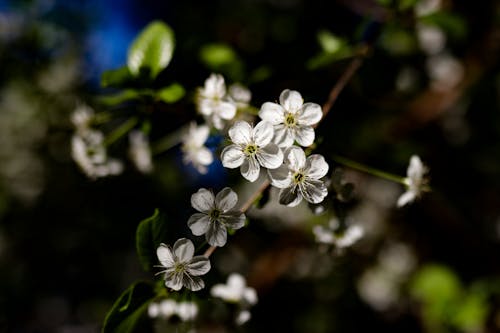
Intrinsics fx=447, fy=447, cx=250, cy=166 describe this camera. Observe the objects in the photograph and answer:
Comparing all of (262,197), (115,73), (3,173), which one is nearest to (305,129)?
(262,197)

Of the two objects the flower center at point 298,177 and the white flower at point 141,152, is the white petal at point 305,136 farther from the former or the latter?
the white flower at point 141,152

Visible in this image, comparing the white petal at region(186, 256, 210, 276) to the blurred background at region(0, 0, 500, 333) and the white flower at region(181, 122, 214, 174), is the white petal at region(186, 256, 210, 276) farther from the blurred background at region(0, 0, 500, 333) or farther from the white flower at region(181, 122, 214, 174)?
the blurred background at region(0, 0, 500, 333)

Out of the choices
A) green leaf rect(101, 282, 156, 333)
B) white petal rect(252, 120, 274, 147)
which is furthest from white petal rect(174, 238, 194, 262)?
white petal rect(252, 120, 274, 147)

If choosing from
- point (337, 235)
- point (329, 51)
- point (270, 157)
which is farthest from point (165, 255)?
point (329, 51)

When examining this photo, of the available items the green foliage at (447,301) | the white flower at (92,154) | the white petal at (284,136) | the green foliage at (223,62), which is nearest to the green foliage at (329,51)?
the green foliage at (223,62)

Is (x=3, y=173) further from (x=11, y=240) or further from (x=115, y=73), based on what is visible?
(x=115, y=73)

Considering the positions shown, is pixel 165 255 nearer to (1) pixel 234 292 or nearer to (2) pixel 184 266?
(2) pixel 184 266
